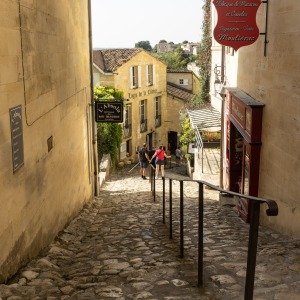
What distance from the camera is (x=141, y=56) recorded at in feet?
96.8

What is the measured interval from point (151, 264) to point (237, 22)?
469cm

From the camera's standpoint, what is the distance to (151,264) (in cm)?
536

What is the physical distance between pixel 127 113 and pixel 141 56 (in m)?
3.99

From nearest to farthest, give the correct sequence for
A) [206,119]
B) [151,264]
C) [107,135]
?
[151,264], [206,119], [107,135]

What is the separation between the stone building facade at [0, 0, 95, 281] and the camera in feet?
15.1

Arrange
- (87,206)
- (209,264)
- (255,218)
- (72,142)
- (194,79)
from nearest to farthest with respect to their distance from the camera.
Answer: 1. (255,218)
2. (209,264)
3. (72,142)
4. (87,206)
5. (194,79)

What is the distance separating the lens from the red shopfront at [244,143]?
25.8 feet

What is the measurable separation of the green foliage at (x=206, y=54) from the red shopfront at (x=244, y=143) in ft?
30.4

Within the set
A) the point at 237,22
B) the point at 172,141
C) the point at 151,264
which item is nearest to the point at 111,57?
the point at 172,141

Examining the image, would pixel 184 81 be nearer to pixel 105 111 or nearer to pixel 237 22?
pixel 105 111

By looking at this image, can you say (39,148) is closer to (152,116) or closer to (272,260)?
(272,260)

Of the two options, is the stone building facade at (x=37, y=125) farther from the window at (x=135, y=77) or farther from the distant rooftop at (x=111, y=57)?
the window at (x=135, y=77)

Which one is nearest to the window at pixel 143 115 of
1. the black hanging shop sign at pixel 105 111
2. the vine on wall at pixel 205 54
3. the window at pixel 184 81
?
the window at pixel 184 81

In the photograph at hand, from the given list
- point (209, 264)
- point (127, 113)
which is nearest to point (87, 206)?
point (209, 264)
